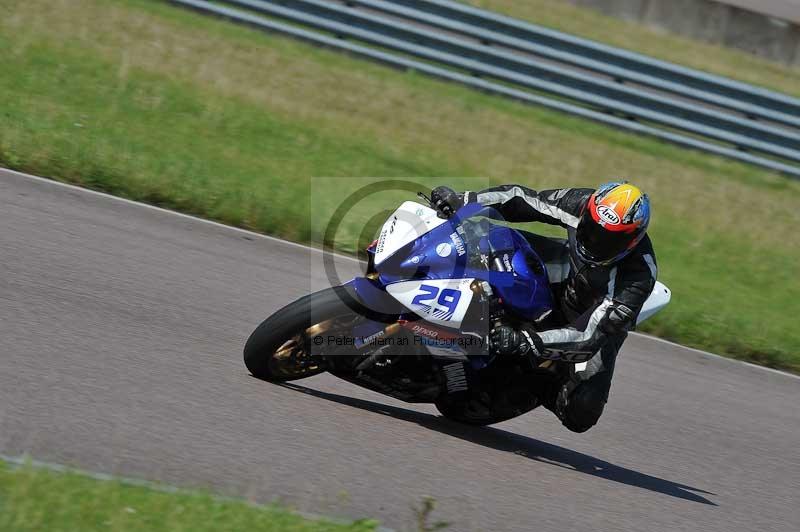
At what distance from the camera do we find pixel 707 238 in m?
11.6

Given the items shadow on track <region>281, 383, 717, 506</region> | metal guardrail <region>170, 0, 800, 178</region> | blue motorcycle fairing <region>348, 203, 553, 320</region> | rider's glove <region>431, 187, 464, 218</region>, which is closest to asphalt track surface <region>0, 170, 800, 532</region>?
shadow on track <region>281, 383, 717, 506</region>

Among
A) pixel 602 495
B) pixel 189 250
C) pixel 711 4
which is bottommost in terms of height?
pixel 602 495

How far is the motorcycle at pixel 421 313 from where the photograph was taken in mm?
4883

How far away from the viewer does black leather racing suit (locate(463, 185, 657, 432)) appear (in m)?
5.23

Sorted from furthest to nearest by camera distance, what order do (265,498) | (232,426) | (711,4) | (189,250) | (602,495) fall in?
(711,4) → (189,250) → (602,495) → (232,426) → (265,498)

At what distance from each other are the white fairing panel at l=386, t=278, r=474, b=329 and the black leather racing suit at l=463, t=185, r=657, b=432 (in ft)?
1.62

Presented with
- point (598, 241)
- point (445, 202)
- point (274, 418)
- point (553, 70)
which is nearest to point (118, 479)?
point (274, 418)

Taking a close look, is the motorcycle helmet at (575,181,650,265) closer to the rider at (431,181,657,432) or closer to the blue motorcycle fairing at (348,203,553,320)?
the rider at (431,181,657,432)

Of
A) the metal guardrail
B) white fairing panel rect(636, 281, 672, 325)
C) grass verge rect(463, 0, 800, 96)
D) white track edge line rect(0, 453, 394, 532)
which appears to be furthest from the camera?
grass verge rect(463, 0, 800, 96)

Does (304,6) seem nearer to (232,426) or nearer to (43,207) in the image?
(43,207)

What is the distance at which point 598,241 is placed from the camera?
5.06 m

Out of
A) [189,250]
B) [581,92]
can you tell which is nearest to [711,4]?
[581,92]

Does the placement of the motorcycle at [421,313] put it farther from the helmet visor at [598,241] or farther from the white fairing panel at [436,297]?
the helmet visor at [598,241]

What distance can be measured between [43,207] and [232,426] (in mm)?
3691
